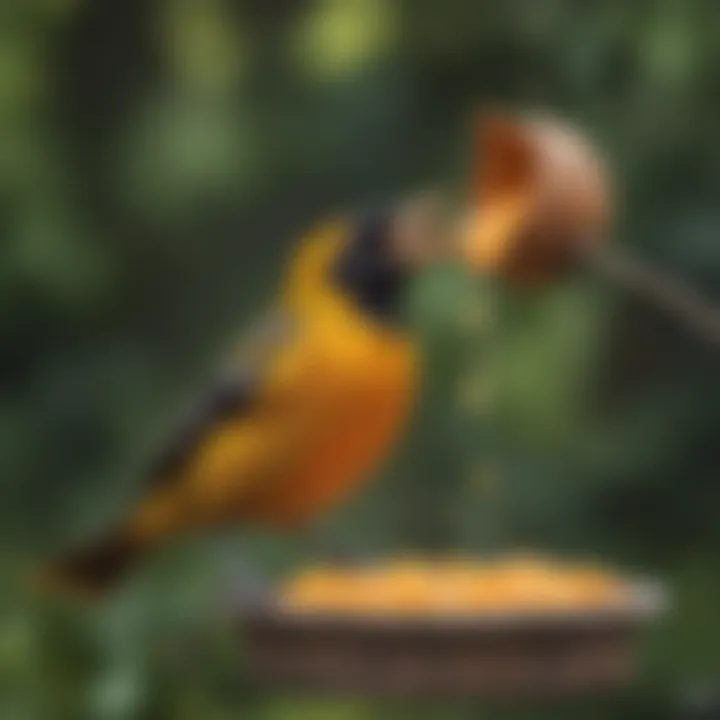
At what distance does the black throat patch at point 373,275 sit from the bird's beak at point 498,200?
0.13 ft

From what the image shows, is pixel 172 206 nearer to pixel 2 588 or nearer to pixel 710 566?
pixel 2 588

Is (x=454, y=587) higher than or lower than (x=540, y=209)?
lower

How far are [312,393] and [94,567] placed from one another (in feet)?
0.55

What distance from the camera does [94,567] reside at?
1.09 meters

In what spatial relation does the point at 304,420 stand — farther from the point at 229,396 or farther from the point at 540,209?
the point at 540,209

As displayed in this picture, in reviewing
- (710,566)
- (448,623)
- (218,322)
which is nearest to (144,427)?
(218,322)

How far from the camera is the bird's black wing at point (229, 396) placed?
104 cm

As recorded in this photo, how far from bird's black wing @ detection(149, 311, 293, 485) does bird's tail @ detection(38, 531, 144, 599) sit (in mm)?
45

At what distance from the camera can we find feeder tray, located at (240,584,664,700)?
1008 millimetres

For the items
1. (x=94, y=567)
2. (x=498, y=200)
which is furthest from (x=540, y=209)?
(x=94, y=567)

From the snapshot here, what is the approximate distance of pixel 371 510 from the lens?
107 centimetres

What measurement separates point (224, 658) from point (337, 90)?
1.08 feet

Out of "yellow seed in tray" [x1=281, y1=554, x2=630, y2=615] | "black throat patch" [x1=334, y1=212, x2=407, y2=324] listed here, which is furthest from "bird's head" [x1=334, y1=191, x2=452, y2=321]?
"yellow seed in tray" [x1=281, y1=554, x2=630, y2=615]

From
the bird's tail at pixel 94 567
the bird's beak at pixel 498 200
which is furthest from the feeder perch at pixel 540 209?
the bird's tail at pixel 94 567
